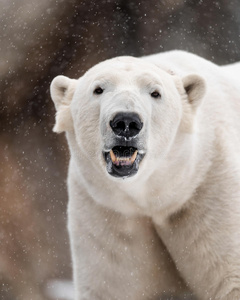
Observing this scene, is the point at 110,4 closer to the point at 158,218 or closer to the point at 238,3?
the point at 238,3

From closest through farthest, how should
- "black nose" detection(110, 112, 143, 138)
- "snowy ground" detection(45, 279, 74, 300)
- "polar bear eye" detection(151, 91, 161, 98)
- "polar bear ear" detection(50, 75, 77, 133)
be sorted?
"black nose" detection(110, 112, 143, 138) < "polar bear eye" detection(151, 91, 161, 98) < "polar bear ear" detection(50, 75, 77, 133) < "snowy ground" detection(45, 279, 74, 300)

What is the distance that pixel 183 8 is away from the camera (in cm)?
832

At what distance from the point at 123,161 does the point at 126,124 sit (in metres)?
0.25

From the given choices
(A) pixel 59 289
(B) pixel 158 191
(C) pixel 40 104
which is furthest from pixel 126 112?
(C) pixel 40 104

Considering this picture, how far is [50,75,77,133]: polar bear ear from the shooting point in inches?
158

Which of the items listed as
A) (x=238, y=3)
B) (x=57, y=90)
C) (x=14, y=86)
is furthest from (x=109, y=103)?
(x=238, y=3)

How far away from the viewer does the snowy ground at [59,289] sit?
652 centimetres

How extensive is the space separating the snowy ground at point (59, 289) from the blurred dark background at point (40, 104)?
81 mm

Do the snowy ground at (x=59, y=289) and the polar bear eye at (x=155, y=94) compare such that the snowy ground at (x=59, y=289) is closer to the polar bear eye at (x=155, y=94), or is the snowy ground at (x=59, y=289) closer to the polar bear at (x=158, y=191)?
the polar bear at (x=158, y=191)

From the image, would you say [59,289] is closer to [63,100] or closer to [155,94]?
[63,100]

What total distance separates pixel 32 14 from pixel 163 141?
4.41m

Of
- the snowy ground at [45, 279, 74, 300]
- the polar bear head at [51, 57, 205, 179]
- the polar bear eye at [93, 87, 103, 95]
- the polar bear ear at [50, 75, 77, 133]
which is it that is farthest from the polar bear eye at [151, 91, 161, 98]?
the snowy ground at [45, 279, 74, 300]

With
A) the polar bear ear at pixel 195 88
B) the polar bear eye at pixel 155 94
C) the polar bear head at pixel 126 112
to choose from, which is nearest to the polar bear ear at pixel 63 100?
the polar bear head at pixel 126 112

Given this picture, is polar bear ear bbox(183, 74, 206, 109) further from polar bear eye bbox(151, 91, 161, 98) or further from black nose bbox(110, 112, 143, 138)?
black nose bbox(110, 112, 143, 138)
